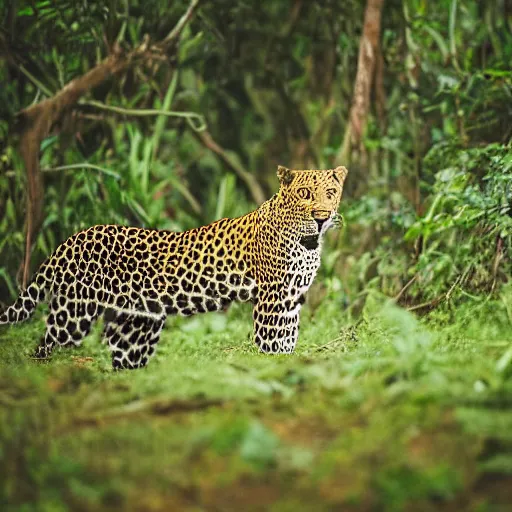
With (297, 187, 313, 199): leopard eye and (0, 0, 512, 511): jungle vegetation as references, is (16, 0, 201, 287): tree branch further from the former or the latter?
(297, 187, 313, 199): leopard eye

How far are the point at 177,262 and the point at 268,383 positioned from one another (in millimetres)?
1490

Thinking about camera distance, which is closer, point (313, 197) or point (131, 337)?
point (313, 197)

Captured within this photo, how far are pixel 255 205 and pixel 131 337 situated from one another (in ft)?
14.0

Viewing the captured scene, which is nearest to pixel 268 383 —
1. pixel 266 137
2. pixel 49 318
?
pixel 49 318

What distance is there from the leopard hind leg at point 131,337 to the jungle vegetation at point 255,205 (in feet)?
1.09

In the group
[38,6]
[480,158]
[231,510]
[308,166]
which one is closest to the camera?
[231,510]

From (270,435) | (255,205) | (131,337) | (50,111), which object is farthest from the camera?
(255,205)

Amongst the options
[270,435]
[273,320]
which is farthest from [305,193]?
[270,435]

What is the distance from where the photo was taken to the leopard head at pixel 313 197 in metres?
5.10

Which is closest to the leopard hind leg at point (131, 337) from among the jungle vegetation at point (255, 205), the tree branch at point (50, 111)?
the jungle vegetation at point (255, 205)

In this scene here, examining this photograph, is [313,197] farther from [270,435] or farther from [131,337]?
[270,435]

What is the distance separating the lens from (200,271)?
17.1 feet

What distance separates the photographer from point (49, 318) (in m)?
5.32

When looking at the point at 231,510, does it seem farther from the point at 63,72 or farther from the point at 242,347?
the point at 63,72
